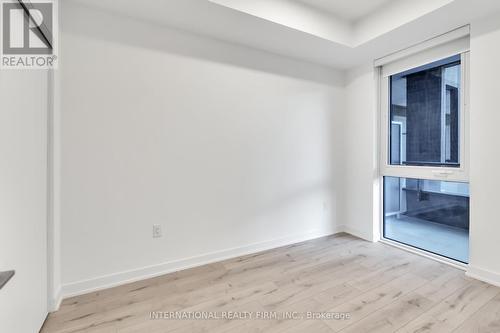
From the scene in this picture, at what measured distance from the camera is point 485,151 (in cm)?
218

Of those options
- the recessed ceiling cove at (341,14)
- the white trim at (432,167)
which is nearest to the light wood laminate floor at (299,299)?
the white trim at (432,167)

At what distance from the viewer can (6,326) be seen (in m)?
1.18

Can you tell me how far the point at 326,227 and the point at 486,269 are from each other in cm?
165

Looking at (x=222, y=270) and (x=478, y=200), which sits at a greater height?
(x=478, y=200)

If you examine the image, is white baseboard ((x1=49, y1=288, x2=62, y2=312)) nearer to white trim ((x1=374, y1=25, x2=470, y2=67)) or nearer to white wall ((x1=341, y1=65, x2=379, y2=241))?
white wall ((x1=341, y1=65, x2=379, y2=241))

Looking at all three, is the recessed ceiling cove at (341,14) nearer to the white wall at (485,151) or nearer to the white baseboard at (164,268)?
the white wall at (485,151)

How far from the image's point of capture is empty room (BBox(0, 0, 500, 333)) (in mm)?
1626

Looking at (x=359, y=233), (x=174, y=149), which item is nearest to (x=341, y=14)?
(x=174, y=149)

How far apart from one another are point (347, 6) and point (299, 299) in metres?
2.89

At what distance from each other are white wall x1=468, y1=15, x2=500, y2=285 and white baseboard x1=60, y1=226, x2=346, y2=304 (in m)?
1.71

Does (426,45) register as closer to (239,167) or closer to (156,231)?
(239,167)

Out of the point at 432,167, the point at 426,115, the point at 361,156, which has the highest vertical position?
the point at 426,115

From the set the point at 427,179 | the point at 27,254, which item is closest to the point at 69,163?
the point at 27,254

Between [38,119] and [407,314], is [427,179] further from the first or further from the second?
[38,119]
